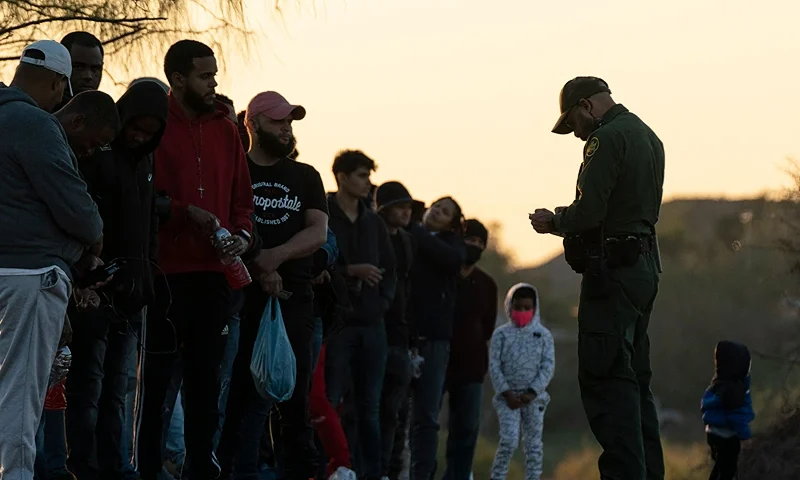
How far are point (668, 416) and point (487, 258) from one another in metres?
18.8

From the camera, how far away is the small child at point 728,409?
498 inches

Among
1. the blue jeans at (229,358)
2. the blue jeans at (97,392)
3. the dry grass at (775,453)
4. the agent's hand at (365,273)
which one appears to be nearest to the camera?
the blue jeans at (97,392)

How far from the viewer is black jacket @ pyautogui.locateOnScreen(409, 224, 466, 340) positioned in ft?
42.2

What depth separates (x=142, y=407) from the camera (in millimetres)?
8414

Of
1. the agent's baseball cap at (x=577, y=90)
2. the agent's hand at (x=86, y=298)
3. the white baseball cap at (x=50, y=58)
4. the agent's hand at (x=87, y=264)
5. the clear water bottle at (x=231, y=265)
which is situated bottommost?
the agent's hand at (x=86, y=298)

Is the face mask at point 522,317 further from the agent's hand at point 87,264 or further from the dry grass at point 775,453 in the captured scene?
the agent's hand at point 87,264

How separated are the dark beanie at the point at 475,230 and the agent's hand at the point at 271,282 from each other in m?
4.79

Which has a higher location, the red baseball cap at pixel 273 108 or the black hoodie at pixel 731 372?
the red baseball cap at pixel 273 108

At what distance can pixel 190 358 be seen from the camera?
8.58 meters

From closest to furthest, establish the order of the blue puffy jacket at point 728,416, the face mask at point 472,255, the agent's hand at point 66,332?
1. the agent's hand at point 66,332
2. the blue puffy jacket at point 728,416
3. the face mask at point 472,255

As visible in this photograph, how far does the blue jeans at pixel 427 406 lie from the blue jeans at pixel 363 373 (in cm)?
104

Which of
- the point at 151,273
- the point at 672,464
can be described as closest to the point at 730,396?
the point at 151,273

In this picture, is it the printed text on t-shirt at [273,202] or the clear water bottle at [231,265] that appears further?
the printed text on t-shirt at [273,202]

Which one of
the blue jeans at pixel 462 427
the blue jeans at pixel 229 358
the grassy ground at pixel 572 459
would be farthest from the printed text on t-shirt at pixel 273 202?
the grassy ground at pixel 572 459
